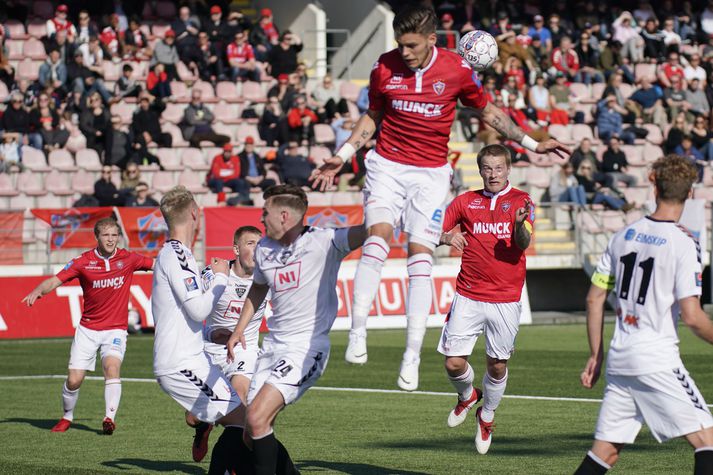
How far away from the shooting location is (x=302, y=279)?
9.00 meters

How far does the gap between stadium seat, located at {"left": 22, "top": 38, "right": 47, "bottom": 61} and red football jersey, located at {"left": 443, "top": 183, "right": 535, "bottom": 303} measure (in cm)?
2071

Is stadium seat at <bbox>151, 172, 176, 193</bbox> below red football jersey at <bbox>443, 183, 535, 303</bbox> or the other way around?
below

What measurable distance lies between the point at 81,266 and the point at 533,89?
68.1 feet

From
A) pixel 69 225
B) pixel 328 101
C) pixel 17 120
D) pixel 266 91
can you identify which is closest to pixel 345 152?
pixel 69 225

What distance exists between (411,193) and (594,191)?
2076cm

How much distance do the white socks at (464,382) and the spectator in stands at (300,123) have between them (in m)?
17.8

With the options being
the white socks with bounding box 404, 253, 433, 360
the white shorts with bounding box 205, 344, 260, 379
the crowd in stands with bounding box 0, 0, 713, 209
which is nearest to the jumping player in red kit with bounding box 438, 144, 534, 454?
the white socks with bounding box 404, 253, 433, 360

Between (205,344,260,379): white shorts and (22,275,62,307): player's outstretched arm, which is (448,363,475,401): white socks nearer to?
(205,344,260,379): white shorts

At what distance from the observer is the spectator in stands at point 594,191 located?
29766mm

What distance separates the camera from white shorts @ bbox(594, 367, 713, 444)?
7.69m

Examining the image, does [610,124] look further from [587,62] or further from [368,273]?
[368,273]

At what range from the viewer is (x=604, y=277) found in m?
7.91

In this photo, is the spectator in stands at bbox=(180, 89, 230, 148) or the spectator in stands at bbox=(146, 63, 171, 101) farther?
the spectator in stands at bbox=(146, 63, 171, 101)

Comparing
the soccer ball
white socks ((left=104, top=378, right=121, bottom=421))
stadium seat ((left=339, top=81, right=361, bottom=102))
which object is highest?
the soccer ball
